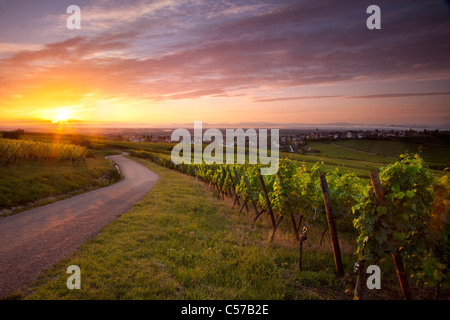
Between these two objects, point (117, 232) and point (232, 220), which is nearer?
point (117, 232)

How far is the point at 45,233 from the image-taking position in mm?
8492

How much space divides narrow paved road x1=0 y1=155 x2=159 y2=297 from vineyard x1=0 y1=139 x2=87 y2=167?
388 inches

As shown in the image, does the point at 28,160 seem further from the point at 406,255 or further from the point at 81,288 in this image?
the point at 406,255

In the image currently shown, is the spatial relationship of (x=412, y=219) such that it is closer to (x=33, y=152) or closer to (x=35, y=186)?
(x=35, y=186)

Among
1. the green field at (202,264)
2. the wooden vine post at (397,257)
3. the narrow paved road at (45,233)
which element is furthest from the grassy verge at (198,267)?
the wooden vine post at (397,257)

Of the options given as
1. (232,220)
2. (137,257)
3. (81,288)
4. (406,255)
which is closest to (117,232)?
(137,257)

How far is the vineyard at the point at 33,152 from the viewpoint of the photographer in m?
19.0

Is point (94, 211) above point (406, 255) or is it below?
below

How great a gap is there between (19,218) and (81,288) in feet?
25.7

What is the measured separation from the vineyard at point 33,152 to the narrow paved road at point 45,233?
9863 mm

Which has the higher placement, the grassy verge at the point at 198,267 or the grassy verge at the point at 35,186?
the grassy verge at the point at 35,186

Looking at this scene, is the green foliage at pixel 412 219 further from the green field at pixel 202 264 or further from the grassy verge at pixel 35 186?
the grassy verge at pixel 35 186

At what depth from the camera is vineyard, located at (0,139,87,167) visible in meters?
19.0

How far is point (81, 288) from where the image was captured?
5074mm
